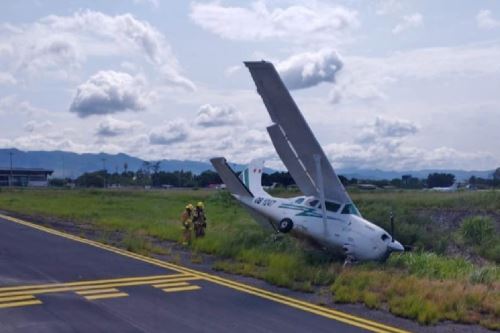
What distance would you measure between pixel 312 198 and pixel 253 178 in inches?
159

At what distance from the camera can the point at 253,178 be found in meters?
20.0

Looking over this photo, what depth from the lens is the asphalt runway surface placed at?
31.4 feet

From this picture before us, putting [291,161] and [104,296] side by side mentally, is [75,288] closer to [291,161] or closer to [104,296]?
[104,296]

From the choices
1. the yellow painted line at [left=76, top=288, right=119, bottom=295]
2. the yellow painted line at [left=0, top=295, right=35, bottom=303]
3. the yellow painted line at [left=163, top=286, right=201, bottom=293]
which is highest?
the yellow painted line at [left=0, top=295, right=35, bottom=303]

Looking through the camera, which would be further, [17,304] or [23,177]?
[23,177]

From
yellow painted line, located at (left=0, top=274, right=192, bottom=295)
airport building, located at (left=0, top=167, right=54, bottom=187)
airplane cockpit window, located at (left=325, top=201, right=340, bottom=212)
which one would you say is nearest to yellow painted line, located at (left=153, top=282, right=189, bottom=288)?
yellow painted line, located at (left=0, top=274, right=192, bottom=295)

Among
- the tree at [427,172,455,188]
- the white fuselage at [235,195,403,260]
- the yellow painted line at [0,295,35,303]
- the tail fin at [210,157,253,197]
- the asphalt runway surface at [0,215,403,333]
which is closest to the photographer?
the asphalt runway surface at [0,215,403,333]

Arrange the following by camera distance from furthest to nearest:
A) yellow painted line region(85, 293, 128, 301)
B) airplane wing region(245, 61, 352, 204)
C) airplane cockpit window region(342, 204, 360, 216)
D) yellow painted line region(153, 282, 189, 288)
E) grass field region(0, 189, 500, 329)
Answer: airplane cockpit window region(342, 204, 360, 216)
airplane wing region(245, 61, 352, 204)
yellow painted line region(153, 282, 189, 288)
yellow painted line region(85, 293, 128, 301)
grass field region(0, 189, 500, 329)

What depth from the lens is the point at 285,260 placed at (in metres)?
15.4

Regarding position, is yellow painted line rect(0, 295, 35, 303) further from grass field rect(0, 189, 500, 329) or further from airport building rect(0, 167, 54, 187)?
airport building rect(0, 167, 54, 187)

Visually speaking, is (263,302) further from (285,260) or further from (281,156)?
(281,156)

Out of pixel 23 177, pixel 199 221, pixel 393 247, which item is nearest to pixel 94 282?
pixel 393 247

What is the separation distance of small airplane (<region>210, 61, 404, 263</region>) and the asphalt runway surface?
3028 mm

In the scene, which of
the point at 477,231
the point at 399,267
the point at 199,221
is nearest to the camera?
the point at 399,267
